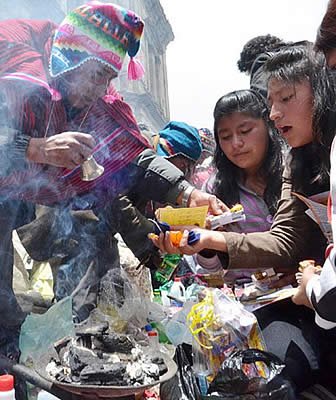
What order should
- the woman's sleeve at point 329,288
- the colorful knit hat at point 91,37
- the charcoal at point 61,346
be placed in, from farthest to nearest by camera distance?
the colorful knit hat at point 91,37, the charcoal at point 61,346, the woman's sleeve at point 329,288

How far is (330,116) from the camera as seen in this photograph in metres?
1.82

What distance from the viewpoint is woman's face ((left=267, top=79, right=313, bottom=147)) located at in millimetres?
1928

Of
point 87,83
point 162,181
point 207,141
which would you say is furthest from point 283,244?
point 207,141

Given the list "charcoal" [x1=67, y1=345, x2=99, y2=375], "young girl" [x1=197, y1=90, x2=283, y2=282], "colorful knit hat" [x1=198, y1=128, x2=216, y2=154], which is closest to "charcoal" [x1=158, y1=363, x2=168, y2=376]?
"charcoal" [x1=67, y1=345, x2=99, y2=375]

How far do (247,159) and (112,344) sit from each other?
1318mm

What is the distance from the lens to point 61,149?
1843mm

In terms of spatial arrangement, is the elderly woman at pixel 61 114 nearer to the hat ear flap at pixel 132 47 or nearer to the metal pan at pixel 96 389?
the hat ear flap at pixel 132 47

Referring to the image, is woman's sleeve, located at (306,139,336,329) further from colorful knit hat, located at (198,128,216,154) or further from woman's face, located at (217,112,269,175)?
colorful knit hat, located at (198,128,216,154)

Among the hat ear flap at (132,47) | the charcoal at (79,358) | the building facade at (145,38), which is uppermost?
the building facade at (145,38)

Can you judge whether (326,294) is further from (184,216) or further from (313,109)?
(313,109)

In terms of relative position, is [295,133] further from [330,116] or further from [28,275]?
[28,275]

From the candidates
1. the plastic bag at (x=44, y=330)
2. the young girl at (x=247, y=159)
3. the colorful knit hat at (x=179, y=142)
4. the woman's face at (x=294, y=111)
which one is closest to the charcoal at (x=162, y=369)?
the plastic bag at (x=44, y=330)

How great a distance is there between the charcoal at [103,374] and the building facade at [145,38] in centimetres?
180

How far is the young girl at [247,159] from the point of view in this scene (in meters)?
2.39
